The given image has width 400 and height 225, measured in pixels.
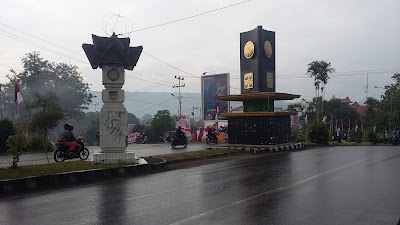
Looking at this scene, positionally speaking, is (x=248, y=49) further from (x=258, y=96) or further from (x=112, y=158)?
(x=112, y=158)

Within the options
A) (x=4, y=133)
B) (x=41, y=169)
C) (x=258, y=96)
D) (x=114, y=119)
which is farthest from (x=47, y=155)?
(x=258, y=96)

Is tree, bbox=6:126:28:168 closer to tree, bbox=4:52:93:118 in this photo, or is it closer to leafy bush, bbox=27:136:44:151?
leafy bush, bbox=27:136:44:151

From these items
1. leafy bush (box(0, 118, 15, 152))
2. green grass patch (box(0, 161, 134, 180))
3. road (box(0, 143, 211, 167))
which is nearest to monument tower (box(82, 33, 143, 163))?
green grass patch (box(0, 161, 134, 180))

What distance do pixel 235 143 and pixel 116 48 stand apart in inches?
522

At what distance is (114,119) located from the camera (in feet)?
50.1

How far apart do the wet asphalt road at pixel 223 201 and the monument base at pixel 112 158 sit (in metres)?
2.40

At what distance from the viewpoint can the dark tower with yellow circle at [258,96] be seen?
2498 centimetres

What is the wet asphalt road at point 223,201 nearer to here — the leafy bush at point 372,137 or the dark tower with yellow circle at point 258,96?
the dark tower with yellow circle at point 258,96

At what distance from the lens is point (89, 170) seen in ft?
41.2

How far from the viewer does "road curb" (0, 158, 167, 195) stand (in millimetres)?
10273

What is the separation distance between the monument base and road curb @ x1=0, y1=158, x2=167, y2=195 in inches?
35.8

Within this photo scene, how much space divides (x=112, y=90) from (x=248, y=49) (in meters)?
12.7

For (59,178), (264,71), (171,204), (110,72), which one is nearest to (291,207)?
(171,204)

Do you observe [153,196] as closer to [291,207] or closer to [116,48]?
[291,207]
